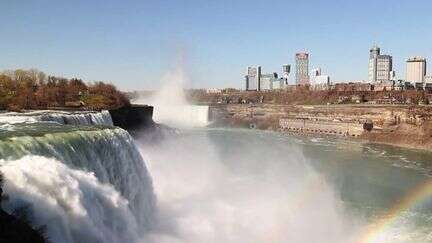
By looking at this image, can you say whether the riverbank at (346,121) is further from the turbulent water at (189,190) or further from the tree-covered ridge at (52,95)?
the tree-covered ridge at (52,95)

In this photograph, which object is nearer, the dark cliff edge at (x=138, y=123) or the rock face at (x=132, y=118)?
the rock face at (x=132, y=118)

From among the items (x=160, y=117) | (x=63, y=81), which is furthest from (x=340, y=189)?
(x=160, y=117)

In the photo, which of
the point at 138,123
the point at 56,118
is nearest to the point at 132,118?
the point at 138,123

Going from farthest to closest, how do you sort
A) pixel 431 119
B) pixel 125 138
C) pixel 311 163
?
pixel 431 119 < pixel 311 163 < pixel 125 138

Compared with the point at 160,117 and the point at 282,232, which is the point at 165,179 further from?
the point at 160,117

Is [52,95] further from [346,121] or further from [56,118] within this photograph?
[346,121]

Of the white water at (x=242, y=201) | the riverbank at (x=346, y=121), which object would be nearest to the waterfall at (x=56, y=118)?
the white water at (x=242, y=201)
